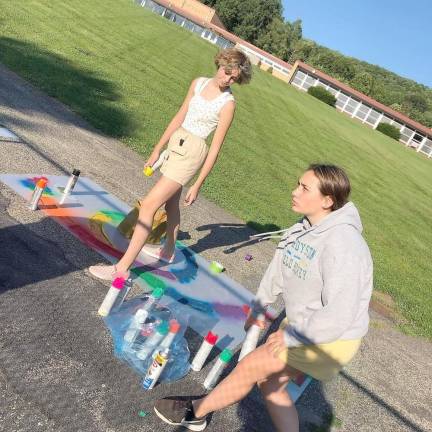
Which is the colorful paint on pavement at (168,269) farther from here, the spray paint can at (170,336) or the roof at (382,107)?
the roof at (382,107)

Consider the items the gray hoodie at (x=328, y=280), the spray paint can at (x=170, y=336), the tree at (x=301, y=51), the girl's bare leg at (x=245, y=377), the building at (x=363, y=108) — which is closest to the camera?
the gray hoodie at (x=328, y=280)

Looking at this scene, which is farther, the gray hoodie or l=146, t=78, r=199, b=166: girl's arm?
l=146, t=78, r=199, b=166: girl's arm

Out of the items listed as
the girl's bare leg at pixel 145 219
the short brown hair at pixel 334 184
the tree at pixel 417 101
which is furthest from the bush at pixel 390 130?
the short brown hair at pixel 334 184

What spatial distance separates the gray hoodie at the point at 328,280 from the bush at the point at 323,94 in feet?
192

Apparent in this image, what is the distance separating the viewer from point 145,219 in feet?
14.8

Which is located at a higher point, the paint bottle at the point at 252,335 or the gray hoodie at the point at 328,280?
the gray hoodie at the point at 328,280

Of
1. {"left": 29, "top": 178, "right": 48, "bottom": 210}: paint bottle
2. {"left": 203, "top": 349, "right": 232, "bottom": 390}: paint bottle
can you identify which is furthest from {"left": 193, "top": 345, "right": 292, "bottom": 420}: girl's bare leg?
{"left": 29, "top": 178, "right": 48, "bottom": 210}: paint bottle

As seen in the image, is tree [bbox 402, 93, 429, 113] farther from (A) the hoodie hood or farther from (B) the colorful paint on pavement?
(A) the hoodie hood

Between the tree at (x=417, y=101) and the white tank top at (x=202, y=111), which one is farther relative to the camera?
the tree at (x=417, y=101)

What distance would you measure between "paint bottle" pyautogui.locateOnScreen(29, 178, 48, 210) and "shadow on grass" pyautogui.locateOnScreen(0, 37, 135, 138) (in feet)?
12.8

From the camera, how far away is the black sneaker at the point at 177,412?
322 cm

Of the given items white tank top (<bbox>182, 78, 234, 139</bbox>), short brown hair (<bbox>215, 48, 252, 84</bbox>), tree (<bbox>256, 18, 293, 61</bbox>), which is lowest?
white tank top (<bbox>182, 78, 234, 139</bbox>)

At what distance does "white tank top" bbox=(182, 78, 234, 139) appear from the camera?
4551 mm

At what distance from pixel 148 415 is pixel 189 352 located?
0.91m
